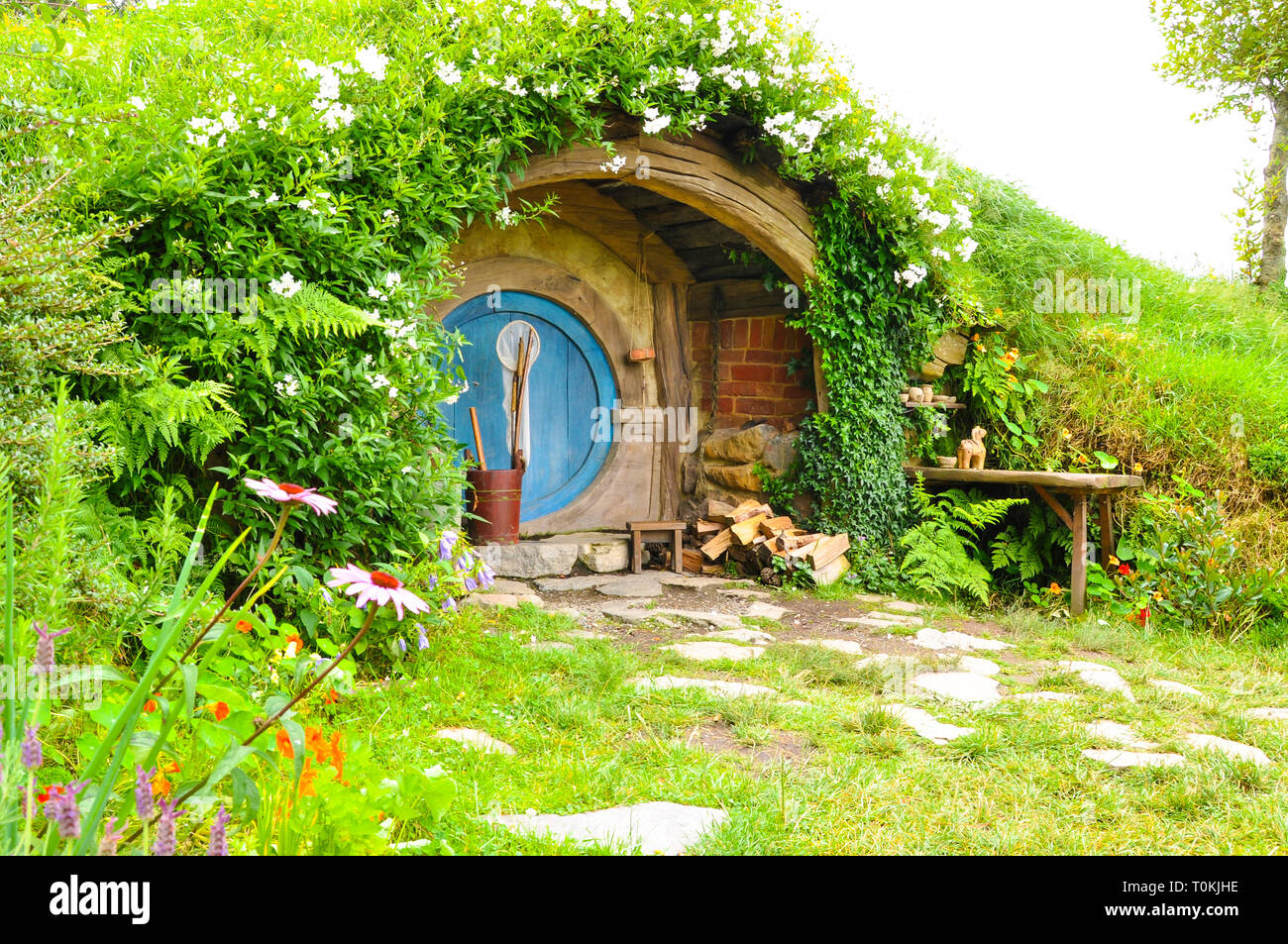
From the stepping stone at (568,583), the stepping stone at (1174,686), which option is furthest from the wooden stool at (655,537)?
the stepping stone at (1174,686)

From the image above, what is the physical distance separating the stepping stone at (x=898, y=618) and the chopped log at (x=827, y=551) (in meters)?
0.64

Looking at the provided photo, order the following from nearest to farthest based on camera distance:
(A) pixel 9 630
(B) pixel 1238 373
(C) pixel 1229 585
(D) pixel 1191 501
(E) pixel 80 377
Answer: (A) pixel 9 630 < (E) pixel 80 377 < (C) pixel 1229 585 < (D) pixel 1191 501 < (B) pixel 1238 373

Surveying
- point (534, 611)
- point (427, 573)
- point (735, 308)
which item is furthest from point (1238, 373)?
point (427, 573)

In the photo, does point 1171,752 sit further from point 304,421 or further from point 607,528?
point 607,528

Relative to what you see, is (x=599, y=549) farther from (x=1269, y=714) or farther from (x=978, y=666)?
(x=1269, y=714)

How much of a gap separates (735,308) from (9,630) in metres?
6.09

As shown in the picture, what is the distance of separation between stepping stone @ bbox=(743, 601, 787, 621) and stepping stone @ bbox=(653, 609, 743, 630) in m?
0.17

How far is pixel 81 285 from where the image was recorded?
2674 millimetres

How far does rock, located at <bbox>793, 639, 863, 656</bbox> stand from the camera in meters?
4.15

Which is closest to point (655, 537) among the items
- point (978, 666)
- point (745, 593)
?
point (745, 593)

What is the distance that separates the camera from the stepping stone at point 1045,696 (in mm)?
3340

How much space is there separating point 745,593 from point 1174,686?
8.21ft

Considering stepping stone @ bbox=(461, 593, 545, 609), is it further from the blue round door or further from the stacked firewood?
the stacked firewood

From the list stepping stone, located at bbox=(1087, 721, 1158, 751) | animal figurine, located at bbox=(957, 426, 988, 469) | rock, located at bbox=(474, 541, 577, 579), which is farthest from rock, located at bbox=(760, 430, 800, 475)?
stepping stone, located at bbox=(1087, 721, 1158, 751)
